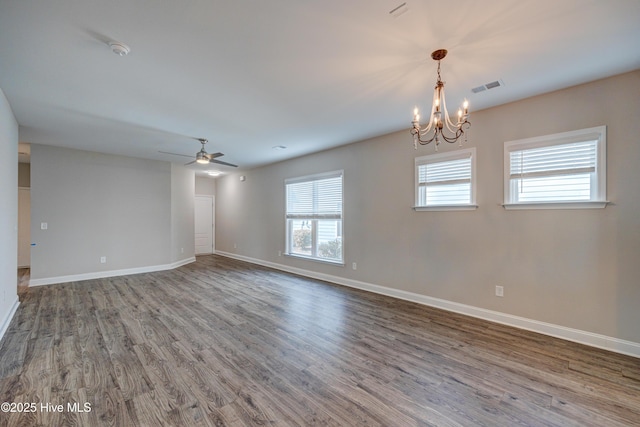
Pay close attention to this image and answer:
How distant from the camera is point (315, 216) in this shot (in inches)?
231

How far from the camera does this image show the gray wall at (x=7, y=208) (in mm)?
3092

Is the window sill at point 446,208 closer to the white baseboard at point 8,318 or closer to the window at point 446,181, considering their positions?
the window at point 446,181

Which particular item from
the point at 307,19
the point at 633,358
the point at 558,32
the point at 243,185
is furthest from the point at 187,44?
the point at 243,185

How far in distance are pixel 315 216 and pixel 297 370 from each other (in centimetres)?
375

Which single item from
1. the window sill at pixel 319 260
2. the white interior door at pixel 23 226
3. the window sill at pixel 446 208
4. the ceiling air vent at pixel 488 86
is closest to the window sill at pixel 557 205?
the window sill at pixel 446 208

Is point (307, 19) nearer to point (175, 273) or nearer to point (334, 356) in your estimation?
point (334, 356)

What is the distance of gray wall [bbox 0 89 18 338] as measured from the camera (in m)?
3.09

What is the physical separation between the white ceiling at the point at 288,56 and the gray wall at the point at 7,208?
268 millimetres

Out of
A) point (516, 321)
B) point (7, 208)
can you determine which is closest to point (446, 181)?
point (516, 321)

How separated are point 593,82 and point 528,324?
110 inches

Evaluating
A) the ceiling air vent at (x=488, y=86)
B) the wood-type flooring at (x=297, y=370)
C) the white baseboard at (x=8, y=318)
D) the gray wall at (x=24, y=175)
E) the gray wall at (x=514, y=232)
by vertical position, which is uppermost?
the ceiling air vent at (x=488, y=86)

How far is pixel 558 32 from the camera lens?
206 centimetres

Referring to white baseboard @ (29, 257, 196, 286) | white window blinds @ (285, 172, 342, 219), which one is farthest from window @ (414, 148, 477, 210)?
white baseboard @ (29, 257, 196, 286)

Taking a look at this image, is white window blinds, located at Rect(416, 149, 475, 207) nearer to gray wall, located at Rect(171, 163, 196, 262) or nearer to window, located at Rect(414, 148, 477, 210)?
window, located at Rect(414, 148, 477, 210)
